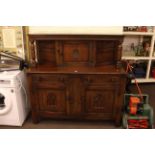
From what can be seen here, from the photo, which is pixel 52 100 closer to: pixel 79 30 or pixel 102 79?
pixel 102 79

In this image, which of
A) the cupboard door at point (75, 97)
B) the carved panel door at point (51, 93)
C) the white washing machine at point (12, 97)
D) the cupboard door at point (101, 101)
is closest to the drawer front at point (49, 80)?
the carved panel door at point (51, 93)

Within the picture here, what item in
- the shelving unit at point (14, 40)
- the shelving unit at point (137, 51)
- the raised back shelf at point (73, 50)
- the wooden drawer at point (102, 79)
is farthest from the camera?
the shelving unit at point (137, 51)

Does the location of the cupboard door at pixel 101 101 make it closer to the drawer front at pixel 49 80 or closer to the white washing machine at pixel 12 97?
the drawer front at pixel 49 80

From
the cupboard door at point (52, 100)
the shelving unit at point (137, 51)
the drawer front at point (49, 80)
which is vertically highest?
the shelving unit at point (137, 51)

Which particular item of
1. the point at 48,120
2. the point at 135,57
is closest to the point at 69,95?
the point at 48,120

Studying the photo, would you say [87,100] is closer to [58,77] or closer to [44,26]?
[58,77]

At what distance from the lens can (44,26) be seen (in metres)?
2.38

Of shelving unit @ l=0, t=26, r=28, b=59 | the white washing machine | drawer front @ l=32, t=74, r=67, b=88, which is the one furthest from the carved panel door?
shelving unit @ l=0, t=26, r=28, b=59

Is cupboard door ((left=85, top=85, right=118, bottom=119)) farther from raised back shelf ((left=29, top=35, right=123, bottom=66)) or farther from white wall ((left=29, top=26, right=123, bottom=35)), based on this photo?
white wall ((left=29, top=26, right=123, bottom=35))

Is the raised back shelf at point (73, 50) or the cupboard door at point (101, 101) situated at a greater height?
the raised back shelf at point (73, 50)

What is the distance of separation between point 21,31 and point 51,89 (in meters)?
0.95

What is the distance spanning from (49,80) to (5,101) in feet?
2.20

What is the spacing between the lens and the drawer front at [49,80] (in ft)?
7.36

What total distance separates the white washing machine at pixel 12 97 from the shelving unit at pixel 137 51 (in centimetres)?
220
